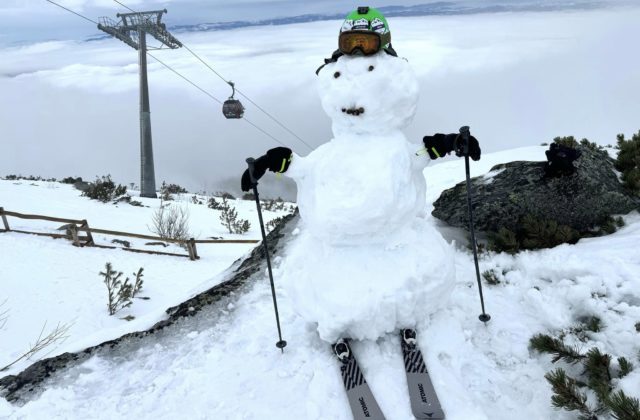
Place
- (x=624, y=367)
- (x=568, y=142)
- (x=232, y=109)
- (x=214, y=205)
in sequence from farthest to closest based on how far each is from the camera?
(x=214, y=205) → (x=232, y=109) → (x=568, y=142) → (x=624, y=367)

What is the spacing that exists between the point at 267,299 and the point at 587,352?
10.2 feet

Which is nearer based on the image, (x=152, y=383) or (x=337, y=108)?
(x=337, y=108)

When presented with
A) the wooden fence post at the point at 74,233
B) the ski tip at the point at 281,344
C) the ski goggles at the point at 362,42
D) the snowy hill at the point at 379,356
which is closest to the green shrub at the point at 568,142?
the snowy hill at the point at 379,356

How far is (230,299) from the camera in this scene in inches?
191

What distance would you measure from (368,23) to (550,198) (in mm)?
3263

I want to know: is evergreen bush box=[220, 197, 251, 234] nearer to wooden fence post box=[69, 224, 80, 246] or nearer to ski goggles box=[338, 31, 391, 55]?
wooden fence post box=[69, 224, 80, 246]

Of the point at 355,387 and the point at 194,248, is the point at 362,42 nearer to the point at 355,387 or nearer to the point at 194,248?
the point at 355,387

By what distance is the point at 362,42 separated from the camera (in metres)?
3.33

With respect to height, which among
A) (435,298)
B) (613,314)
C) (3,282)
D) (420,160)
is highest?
(420,160)

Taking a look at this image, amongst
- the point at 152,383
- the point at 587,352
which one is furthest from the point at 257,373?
the point at 587,352

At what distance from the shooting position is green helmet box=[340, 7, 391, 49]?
10.9 feet

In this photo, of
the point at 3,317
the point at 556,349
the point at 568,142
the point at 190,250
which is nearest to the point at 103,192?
the point at 190,250

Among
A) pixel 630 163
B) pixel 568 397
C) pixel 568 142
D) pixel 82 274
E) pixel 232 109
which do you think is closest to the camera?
pixel 568 397

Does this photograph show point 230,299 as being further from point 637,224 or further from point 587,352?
point 637,224
